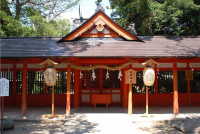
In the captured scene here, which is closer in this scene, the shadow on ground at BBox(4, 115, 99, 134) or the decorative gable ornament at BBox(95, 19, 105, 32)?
Answer: the shadow on ground at BBox(4, 115, 99, 134)

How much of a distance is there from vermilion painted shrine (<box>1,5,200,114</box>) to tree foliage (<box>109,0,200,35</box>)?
4012mm

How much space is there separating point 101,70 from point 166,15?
23.9 ft

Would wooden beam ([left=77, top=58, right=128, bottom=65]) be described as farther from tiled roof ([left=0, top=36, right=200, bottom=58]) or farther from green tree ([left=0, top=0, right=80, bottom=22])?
green tree ([left=0, top=0, right=80, bottom=22])

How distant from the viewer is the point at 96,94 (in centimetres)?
1057

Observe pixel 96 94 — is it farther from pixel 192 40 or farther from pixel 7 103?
pixel 192 40

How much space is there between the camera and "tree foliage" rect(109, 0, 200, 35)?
46.4 ft

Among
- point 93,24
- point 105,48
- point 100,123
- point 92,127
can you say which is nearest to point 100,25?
point 93,24

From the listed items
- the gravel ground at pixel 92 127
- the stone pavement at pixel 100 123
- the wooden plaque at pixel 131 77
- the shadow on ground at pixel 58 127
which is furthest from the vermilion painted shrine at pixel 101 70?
the gravel ground at pixel 92 127

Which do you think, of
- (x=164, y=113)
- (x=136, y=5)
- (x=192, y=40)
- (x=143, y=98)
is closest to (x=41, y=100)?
(x=143, y=98)

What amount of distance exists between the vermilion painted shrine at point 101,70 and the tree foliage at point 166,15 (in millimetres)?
4012

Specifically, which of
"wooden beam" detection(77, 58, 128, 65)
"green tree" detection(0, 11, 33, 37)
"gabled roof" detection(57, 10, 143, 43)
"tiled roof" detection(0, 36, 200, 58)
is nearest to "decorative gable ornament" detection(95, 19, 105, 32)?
"gabled roof" detection(57, 10, 143, 43)

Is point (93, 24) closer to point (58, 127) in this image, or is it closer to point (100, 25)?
point (100, 25)

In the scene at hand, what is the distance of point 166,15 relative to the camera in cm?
1445

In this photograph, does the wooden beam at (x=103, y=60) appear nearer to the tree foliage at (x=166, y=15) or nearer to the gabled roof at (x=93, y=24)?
the gabled roof at (x=93, y=24)
